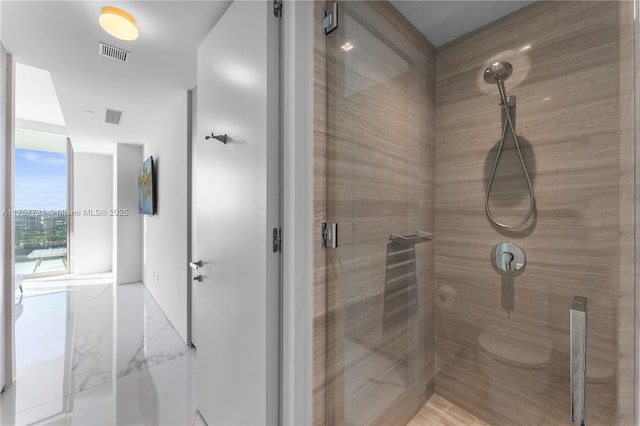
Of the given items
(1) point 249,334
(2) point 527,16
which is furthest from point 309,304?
(2) point 527,16

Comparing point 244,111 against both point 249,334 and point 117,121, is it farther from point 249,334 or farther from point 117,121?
point 117,121

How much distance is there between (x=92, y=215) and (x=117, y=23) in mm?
5685

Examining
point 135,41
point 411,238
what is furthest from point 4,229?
point 411,238

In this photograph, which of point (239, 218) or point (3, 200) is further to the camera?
point (3, 200)

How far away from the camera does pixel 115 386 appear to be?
83.0 inches

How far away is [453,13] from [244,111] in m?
0.97

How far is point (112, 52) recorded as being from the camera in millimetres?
2053

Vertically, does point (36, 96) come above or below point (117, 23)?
above

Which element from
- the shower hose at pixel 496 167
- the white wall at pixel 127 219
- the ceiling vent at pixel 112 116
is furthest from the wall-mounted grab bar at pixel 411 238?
the white wall at pixel 127 219

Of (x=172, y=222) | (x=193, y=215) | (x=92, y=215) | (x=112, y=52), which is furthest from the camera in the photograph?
(x=92, y=215)

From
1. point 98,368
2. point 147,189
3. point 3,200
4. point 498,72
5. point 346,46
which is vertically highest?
point 346,46

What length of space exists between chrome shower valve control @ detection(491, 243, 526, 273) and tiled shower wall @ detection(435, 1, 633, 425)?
0.07 feet

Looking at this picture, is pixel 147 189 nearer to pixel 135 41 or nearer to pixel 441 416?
pixel 135 41

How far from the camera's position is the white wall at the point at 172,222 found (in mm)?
2785
